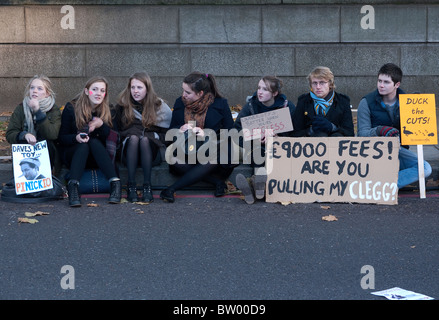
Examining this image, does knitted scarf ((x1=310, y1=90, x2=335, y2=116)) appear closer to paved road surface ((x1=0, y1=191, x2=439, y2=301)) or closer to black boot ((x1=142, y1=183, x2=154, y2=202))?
paved road surface ((x1=0, y1=191, x2=439, y2=301))

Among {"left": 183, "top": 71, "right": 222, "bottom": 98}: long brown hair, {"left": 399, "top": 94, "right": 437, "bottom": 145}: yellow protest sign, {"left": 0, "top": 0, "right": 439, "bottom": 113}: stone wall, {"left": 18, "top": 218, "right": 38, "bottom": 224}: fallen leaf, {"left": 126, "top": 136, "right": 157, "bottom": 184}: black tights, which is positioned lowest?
{"left": 18, "top": 218, "right": 38, "bottom": 224}: fallen leaf

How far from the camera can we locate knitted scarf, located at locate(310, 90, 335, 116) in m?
7.43

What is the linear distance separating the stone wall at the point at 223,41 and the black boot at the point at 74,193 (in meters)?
4.73

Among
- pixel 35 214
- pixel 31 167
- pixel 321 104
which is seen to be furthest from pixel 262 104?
pixel 35 214

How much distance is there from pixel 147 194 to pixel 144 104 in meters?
1.04

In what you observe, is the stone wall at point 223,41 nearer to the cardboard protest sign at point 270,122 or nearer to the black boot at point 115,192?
the cardboard protest sign at point 270,122

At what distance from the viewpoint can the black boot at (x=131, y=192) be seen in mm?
7047

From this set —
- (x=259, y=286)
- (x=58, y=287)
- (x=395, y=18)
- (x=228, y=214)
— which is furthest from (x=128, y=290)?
(x=395, y=18)

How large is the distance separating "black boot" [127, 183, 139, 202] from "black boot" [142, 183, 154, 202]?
0.09 m

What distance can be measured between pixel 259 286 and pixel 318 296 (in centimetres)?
40

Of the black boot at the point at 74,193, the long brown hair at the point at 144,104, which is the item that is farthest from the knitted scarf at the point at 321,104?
the black boot at the point at 74,193

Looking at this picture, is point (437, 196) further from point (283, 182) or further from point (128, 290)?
point (128, 290)

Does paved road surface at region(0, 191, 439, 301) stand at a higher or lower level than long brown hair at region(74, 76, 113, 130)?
lower

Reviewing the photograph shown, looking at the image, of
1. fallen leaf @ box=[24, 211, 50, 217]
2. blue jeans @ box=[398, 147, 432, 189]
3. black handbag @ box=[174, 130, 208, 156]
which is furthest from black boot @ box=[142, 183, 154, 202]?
blue jeans @ box=[398, 147, 432, 189]
